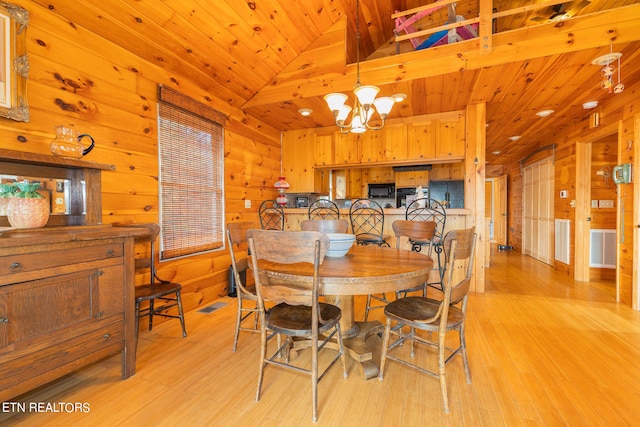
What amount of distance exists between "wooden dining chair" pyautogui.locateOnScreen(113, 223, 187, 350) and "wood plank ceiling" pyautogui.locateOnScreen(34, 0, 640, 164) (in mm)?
1591

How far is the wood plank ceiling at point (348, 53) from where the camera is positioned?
7.57 feet

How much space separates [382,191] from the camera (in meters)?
6.53

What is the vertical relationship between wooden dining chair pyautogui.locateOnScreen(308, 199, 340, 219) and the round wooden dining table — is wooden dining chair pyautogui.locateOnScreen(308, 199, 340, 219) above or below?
above

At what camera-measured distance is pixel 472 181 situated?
3.60 metres

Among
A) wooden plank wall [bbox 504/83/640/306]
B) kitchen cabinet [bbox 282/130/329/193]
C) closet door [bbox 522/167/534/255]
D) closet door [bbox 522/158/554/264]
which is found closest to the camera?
wooden plank wall [bbox 504/83/640/306]

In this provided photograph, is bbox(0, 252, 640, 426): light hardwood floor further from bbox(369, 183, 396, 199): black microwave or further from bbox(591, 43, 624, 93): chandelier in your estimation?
bbox(369, 183, 396, 199): black microwave

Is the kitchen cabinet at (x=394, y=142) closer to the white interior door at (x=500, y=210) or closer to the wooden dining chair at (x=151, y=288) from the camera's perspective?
the wooden dining chair at (x=151, y=288)

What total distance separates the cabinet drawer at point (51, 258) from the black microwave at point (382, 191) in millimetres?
5511

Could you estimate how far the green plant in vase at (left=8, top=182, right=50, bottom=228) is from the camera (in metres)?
1.54

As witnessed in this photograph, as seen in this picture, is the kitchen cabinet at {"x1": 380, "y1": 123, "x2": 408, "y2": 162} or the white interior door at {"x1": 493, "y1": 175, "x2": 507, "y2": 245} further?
the white interior door at {"x1": 493, "y1": 175, "x2": 507, "y2": 245}

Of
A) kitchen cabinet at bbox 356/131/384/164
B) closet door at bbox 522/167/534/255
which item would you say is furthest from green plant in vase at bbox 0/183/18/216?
closet door at bbox 522/167/534/255

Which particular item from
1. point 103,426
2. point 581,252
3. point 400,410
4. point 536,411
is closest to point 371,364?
point 400,410

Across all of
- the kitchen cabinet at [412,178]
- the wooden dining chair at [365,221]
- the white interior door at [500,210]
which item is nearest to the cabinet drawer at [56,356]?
the wooden dining chair at [365,221]

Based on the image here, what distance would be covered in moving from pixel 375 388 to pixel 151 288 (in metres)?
1.79
